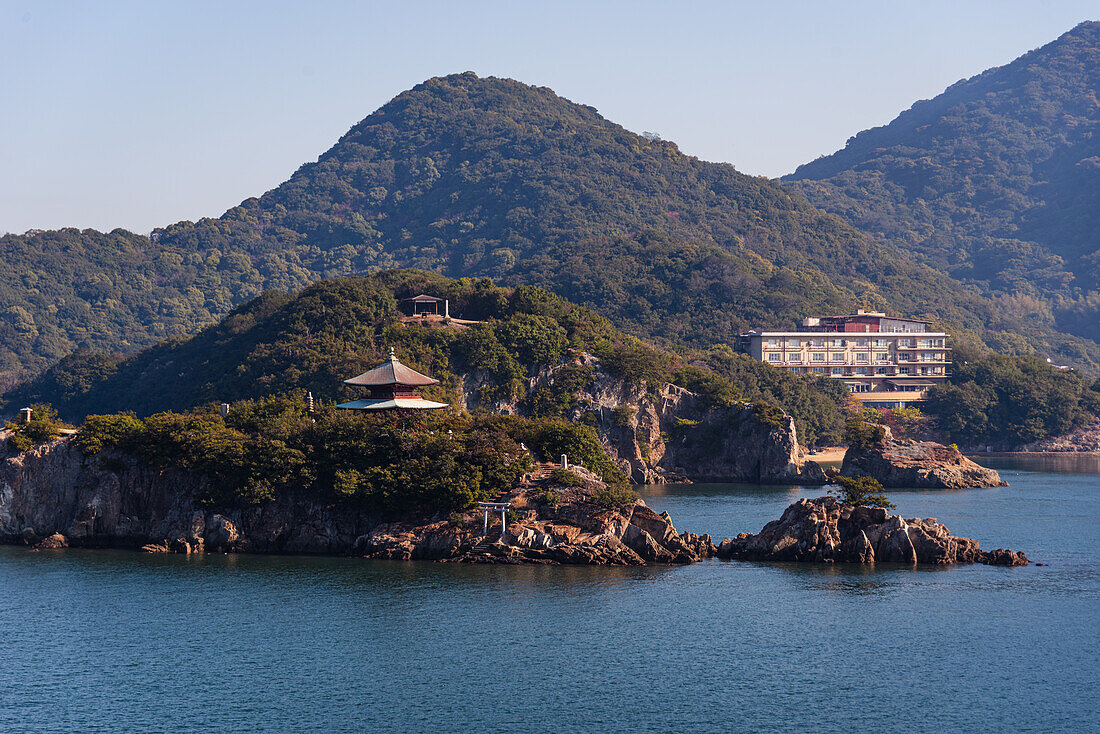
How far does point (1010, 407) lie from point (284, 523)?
317 ft

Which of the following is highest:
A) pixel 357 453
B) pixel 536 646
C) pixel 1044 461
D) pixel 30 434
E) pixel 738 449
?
pixel 30 434

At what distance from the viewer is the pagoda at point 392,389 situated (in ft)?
205

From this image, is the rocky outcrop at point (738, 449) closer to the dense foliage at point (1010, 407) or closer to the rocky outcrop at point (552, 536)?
the dense foliage at point (1010, 407)

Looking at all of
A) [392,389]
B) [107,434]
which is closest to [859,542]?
[392,389]

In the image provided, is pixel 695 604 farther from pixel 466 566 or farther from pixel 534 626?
pixel 466 566

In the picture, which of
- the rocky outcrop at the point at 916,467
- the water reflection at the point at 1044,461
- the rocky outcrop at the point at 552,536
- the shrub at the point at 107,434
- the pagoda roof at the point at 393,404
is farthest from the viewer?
the water reflection at the point at 1044,461

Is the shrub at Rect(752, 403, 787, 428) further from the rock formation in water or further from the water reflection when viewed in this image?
the rock formation in water

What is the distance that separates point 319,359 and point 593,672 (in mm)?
58177

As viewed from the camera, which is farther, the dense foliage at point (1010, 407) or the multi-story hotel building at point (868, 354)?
the multi-story hotel building at point (868, 354)

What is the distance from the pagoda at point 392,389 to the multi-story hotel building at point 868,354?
265ft

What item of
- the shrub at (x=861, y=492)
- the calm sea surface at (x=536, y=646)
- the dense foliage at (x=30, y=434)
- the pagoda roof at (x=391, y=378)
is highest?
the pagoda roof at (x=391, y=378)

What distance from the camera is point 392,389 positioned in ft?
208

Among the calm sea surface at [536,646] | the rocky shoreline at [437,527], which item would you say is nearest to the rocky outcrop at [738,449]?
the calm sea surface at [536,646]

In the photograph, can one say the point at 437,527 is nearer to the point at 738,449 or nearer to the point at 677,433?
the point at 738,449
